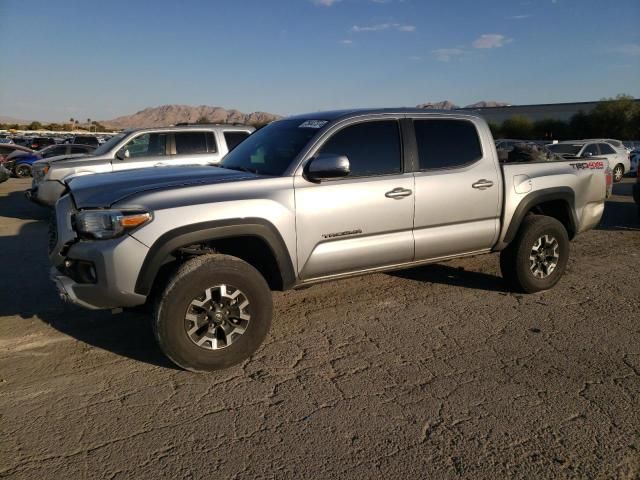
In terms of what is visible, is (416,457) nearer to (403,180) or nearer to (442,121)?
(403,180)

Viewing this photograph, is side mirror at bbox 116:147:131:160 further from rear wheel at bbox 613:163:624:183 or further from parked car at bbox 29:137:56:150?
parked car at bbox 29:137:56:150

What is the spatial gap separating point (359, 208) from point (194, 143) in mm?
6647

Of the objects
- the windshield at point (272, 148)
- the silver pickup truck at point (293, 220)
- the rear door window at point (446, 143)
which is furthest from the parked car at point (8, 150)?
the rear door window at point (446, 143)

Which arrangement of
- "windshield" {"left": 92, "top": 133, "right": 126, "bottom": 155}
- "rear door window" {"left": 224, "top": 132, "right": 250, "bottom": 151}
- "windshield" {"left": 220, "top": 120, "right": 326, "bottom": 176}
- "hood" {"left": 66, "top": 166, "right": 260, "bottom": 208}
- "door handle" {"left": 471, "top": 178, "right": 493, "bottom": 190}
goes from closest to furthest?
"hood" {"left": 66, "top": 166, "right": 260, "bottom": 208}, "windshield" {"left": 220, "top": 120, "right": 326, "bottom": 176}, "door handle" {"left": 471, "top": 178, "right": 493, "bottom": 190}, "windshield" {"left": 92, "top": 133, "right": 126, "bottom": 155}, "rear door window" {"left": 224, "top": 132, "right": 250, "bottom": 151}

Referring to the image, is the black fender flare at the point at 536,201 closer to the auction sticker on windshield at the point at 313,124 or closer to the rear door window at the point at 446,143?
the rear door window at the point at 446,143

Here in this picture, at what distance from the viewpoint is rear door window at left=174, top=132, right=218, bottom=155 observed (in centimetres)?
979

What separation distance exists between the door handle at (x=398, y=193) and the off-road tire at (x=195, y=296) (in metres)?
1.34

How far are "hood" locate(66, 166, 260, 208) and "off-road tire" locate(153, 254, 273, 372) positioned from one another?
616 mm

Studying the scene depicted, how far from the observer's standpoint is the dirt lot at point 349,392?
105 inches

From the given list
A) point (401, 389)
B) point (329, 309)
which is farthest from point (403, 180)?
point (401, 389)

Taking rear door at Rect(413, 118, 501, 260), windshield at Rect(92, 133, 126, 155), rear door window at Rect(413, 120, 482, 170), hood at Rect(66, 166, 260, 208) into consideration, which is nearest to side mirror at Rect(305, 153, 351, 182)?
hood at Rect(66, 166, 260, 208)

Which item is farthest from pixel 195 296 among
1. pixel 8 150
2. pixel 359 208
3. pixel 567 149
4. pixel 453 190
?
pixel 8 150

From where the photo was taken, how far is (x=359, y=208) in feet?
13.6

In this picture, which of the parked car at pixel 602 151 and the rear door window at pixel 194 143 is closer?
the rear door window at pixel 194 143
